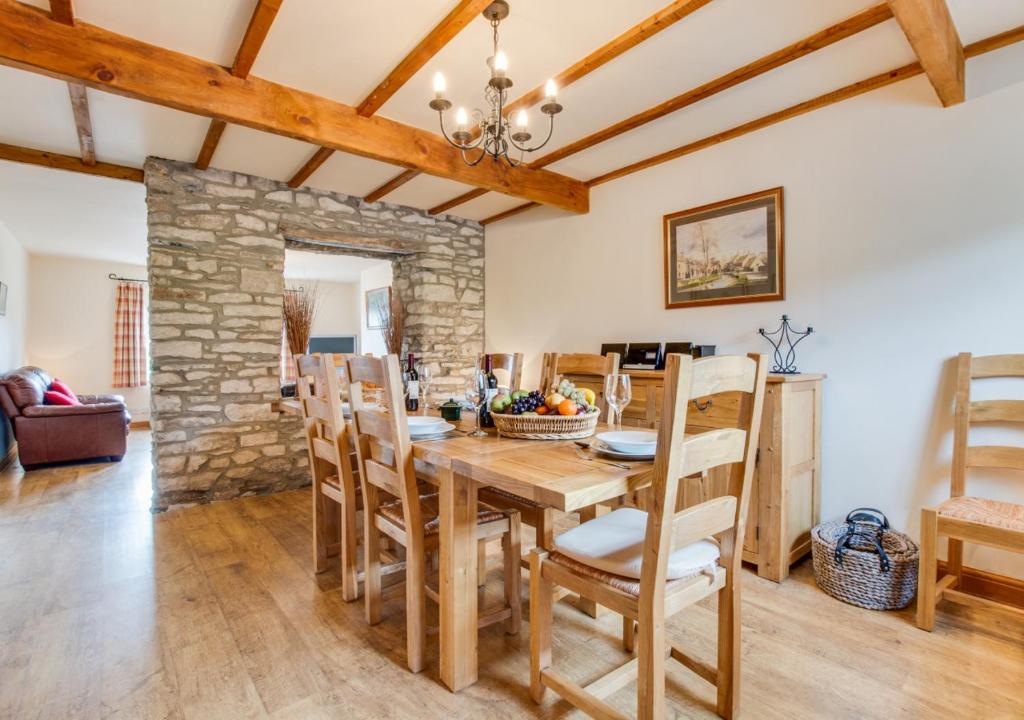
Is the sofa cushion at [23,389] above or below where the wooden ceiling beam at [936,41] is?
below

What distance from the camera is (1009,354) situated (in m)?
2.13

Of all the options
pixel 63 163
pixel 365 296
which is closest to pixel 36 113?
pixel 63 163

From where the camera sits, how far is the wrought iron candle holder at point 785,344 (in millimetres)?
2807

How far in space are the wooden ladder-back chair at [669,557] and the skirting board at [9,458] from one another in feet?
18.4

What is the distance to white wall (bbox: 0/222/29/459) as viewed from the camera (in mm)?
5113

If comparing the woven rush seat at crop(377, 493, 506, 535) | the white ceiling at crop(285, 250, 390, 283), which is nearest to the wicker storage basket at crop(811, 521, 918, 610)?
the woven rush seat at crop(377, 493, 506, 535)

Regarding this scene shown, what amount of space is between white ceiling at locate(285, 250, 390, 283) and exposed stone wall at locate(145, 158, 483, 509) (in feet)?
7.13

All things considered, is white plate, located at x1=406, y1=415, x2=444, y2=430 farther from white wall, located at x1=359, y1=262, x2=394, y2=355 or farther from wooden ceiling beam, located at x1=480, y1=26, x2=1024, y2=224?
white wall, located at x1=359, y1=262, x2=394, y2=355

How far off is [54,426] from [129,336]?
2.93m

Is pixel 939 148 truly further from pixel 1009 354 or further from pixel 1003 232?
pixel 1009 354

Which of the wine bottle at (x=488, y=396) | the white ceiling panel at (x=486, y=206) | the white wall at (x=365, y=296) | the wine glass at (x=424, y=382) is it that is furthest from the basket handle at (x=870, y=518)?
the white wall at (x=365, y=296)

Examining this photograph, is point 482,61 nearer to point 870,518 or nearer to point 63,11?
point 63,11

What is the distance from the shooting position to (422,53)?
7.23ft

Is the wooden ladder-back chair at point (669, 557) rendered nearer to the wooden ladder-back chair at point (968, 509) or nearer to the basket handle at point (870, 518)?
the wooden ladder-back chair at point (968, 509)
